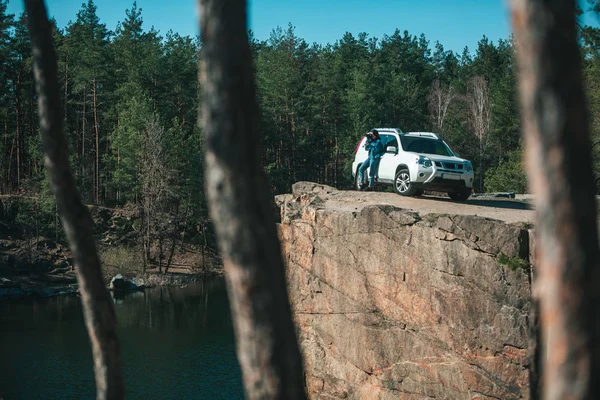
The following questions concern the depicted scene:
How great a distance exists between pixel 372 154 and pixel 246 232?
14475mm

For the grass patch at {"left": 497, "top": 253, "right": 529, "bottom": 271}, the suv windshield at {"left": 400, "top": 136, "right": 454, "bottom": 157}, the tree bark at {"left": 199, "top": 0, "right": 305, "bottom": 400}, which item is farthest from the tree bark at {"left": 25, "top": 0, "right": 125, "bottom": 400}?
the suv windshield at {"left": 400, "top": 136, "right": 454, "bottom": 157}

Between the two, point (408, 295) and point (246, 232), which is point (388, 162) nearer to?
point (408, 295)

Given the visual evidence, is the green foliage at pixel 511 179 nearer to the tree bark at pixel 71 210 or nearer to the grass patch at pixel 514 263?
the grass patch at pixel 514 263

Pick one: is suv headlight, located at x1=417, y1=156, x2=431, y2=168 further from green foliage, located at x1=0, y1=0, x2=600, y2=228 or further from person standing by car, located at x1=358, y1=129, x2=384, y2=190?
green foliage, located at x1=0, y1=0, x2=600, y2=228

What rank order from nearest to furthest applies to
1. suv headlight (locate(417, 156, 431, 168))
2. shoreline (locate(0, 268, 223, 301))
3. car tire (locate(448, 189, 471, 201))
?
suv headlight (locate(417, 156, 431, 168))
car tire (locate(448, 189, 471, 201))
shoreline (locate(0, 268, 223, 301))

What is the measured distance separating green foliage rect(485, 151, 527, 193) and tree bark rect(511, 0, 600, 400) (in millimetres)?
34737

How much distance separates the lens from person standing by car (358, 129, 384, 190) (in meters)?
18.5

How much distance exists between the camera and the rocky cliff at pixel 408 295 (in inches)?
531

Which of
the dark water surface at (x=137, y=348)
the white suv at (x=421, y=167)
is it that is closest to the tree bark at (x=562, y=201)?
the white suv at (x=421, y=167)

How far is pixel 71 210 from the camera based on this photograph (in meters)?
6.80

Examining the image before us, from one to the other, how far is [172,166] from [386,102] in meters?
20.7

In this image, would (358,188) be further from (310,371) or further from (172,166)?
(172,166)

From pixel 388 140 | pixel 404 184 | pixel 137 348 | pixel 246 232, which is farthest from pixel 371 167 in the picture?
pixel 137 348

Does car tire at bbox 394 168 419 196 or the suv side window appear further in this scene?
the suv side window
